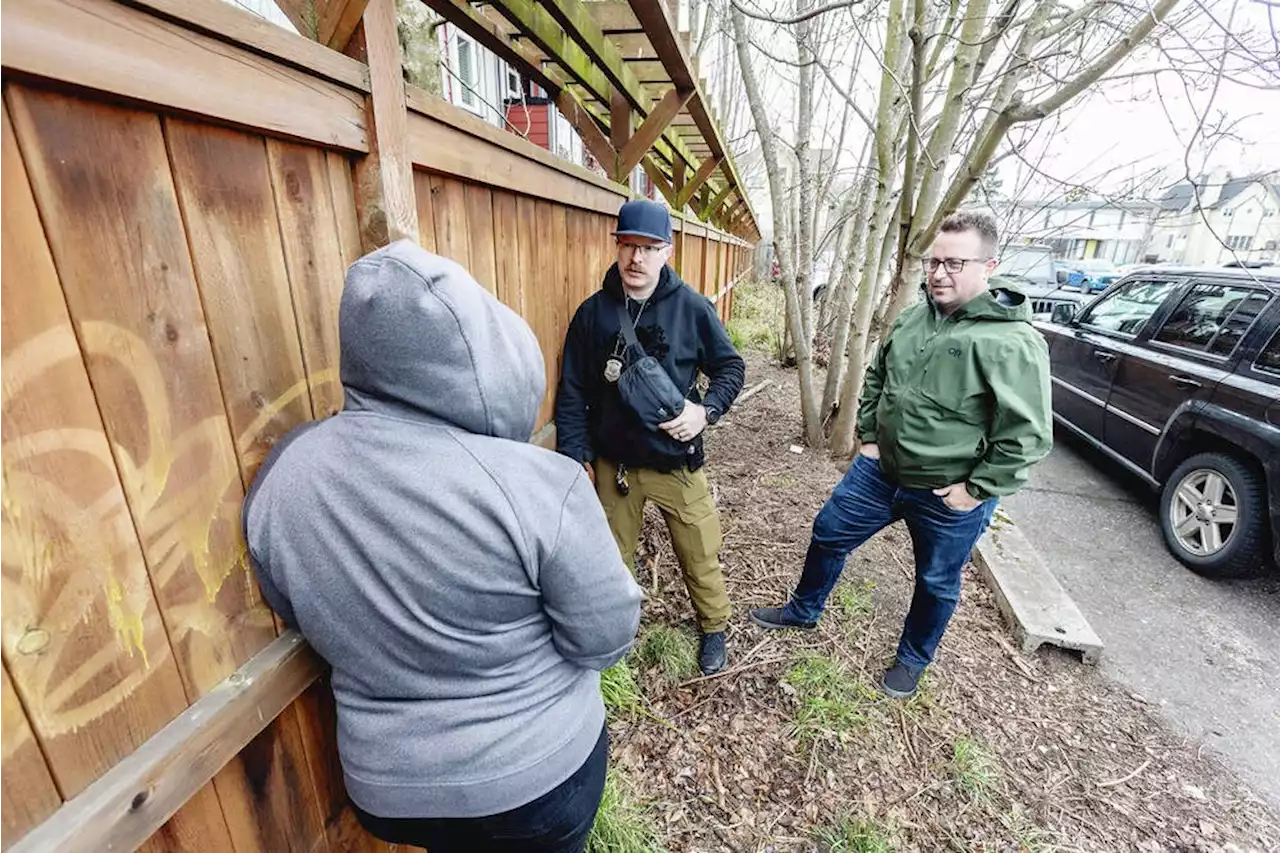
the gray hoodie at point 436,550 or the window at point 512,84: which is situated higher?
the window at point 512,84

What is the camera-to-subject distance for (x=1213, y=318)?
4.41 m

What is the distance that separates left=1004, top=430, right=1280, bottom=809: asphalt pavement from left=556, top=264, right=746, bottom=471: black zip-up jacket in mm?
2895

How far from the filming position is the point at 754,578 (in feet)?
12.5

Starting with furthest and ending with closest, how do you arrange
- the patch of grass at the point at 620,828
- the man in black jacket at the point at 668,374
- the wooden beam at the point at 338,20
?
the man in black jacket at the point at 668,374
the patch of grass at the point at 620,828
the wooden beam at the point at 338,20

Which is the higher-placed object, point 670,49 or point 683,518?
point 670,49

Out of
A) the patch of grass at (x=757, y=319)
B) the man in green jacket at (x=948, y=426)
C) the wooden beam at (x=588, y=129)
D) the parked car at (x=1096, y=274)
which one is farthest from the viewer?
the parked car at (x=1096, y=274)

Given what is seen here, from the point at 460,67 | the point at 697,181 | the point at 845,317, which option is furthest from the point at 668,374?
the point at 460,67

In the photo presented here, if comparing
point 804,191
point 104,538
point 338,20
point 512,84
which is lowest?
point 104,538

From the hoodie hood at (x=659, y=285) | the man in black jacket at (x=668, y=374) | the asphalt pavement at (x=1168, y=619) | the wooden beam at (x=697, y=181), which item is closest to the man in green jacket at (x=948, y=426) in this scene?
the man in black jacket at (x=668, y=374)

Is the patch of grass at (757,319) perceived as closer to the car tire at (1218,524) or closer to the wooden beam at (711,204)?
the wooden beam at (711,204)

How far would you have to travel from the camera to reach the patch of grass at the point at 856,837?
227 centimetres

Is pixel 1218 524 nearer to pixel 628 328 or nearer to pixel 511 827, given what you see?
pixel 628 328

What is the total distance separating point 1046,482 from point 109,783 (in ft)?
22.7

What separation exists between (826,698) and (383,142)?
2.97 meters
